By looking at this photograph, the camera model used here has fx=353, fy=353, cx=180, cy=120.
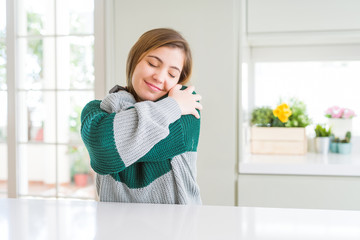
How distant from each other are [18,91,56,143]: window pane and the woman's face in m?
1.35

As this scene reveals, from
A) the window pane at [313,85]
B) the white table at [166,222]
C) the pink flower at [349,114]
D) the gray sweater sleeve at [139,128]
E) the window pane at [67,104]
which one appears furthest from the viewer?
the window pane at [313,85]

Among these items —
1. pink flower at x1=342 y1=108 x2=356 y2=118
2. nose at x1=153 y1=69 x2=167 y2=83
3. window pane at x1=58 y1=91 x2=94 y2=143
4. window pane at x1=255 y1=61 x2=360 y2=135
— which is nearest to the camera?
nose at x1=153 y1=69 x2=167 y2=83

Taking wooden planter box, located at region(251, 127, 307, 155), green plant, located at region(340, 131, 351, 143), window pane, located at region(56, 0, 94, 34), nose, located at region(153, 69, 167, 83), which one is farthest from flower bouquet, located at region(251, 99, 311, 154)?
nose, located at region(153, 69, 167, 83)

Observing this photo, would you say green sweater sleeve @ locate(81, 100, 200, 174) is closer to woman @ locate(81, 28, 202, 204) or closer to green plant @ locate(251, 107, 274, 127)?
woman @ locate(81, 28, 202, 204)

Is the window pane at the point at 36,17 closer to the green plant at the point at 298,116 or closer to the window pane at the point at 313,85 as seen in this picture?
the window pane at the point at 313,85

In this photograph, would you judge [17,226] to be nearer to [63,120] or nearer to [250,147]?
[63,120]

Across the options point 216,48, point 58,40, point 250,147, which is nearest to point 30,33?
point 58,40

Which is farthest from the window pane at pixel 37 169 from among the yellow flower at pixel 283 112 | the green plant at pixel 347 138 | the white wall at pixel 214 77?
the green plant at pixel 347 138

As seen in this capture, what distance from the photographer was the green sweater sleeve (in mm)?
795

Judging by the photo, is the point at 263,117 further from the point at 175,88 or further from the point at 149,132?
the point at 149,132

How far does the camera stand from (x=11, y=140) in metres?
2.10

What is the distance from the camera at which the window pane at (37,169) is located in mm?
2131

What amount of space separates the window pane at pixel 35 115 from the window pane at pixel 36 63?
6cm

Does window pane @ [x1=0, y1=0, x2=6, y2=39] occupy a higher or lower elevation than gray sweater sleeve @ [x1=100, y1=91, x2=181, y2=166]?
higher
